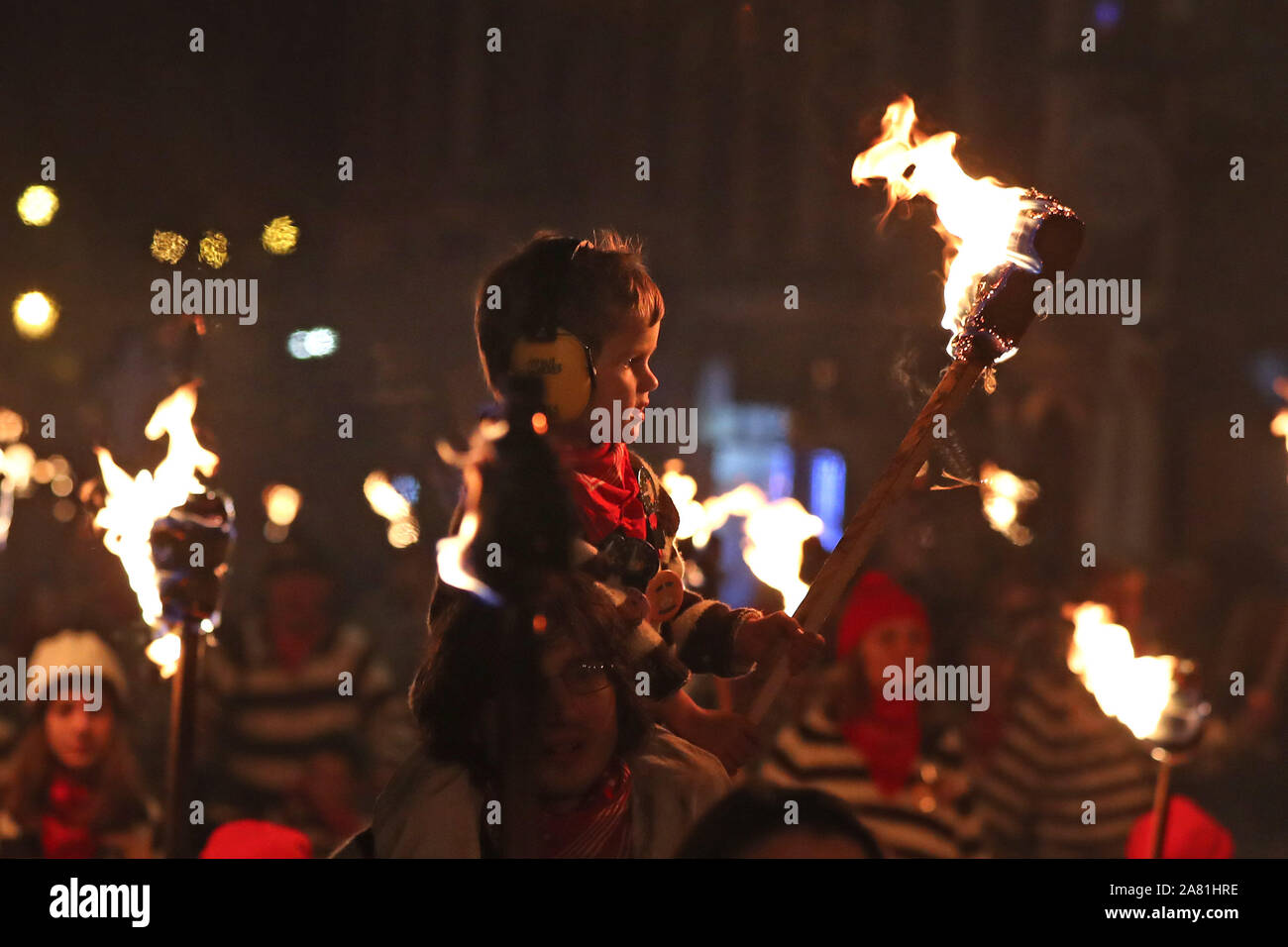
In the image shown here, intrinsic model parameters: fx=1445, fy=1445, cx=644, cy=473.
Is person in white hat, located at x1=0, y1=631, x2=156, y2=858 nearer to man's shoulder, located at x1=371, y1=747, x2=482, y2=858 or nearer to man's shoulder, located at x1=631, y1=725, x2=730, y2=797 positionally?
man's shoulder, located at x1=371, y1=747, x2=482, y2=858

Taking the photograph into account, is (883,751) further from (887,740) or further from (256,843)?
(256,843)

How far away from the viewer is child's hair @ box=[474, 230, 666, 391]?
2.74m

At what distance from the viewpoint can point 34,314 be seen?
50.2 feet

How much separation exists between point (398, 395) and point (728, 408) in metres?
19.7

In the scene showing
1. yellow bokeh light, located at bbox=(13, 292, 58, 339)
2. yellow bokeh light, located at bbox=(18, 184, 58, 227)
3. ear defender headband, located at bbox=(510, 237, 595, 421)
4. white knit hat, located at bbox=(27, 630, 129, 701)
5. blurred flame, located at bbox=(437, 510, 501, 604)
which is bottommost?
white knit hat, located at bbox=(27, 630, 129, 701)

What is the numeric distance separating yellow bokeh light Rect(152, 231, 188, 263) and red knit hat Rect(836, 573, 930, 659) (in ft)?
8.49

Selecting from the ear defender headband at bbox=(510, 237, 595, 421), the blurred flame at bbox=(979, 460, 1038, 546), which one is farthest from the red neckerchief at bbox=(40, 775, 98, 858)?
the blurred flame at bbox=(979, 460, 1038, 546)

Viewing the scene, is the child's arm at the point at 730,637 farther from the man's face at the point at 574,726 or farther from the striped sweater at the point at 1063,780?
the striped sweater at the point at 1063,780

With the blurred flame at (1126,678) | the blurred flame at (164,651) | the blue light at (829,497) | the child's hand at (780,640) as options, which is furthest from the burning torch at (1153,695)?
the blue light at (829,497)

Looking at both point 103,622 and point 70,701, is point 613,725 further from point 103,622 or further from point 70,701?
point 103,622

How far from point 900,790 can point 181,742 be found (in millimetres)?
3042

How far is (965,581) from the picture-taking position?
783 centimetres

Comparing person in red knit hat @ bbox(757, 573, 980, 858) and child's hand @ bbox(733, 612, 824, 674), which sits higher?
child's hand @ bbox(733, 612, 824, 674)

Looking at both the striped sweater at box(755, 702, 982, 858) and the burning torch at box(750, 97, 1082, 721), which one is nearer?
the burning torch at box(750, 97, 1082, 721)
